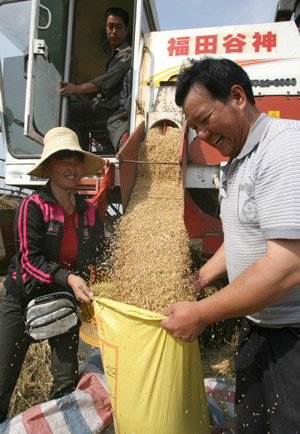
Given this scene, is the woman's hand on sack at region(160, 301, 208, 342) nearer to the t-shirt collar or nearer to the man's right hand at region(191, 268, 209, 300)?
the man's right hand at region(191, 268, 209, 300)

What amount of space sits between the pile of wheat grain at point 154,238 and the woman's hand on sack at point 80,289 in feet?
0.81

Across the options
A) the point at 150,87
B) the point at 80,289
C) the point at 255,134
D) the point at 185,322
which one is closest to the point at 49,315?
the point at 80,289

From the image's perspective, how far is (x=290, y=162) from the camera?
→ 1025 millimetres

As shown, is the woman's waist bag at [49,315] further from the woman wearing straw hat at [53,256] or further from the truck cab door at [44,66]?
the truck cab door at [44,66]

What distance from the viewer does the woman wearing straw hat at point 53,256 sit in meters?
1.78

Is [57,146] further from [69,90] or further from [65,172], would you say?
[69,90]

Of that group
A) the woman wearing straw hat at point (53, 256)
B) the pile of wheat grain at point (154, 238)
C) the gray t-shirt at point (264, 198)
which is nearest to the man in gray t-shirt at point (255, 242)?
the gray t-shirt at point (264, 198)

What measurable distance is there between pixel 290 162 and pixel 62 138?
1.59 metres

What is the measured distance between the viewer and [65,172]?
6.77ft

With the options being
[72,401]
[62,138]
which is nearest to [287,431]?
[72,401]

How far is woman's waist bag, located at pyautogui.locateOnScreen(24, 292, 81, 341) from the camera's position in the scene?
5.43ft

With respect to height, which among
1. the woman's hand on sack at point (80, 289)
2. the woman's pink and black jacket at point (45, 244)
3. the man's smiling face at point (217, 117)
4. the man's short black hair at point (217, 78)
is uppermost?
the man's short black hair at point (217, 78)

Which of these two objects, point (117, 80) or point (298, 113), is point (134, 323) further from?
point (117, 80)

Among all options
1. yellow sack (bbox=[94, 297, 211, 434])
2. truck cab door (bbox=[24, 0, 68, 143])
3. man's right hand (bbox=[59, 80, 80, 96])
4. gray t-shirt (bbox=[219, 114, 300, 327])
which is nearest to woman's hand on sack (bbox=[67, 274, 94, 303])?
yellow sack (bbox=[94, 297, 211, 434])
